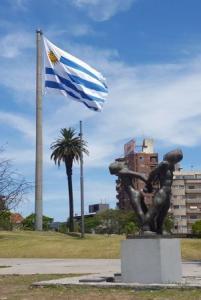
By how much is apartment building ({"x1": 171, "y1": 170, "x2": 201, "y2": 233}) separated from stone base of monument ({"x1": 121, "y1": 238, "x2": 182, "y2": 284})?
122 meters

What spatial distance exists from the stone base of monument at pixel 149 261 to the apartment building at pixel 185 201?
121637 mm

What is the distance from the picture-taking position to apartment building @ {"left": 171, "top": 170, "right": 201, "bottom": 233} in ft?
448

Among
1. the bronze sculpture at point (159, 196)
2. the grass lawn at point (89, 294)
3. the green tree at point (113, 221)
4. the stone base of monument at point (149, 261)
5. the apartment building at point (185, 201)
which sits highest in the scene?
the apartment building at point (185, 201)

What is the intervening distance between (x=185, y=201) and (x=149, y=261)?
416 ft

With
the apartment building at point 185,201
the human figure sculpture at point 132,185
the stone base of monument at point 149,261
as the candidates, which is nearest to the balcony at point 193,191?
the apartment building at point 185,201

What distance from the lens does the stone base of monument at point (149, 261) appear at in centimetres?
1388

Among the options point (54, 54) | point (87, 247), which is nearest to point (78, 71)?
point (54, 54)

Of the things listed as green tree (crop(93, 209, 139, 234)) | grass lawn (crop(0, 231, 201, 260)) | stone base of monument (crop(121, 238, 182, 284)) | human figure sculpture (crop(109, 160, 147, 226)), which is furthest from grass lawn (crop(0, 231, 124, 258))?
green tree (crop(93, 209, 139, 234))

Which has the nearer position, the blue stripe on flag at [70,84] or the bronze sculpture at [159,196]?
the bronze sculpture at [159,196]

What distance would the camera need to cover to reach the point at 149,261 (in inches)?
550

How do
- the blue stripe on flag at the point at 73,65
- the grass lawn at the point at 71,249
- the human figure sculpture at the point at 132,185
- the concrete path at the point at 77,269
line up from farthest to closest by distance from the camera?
the blue stripe on flag at the point at 73,65, the grass lawn at the point at 71,249, the concrete path at the point at 77,269, the human figure sculpture at the point at 132,185

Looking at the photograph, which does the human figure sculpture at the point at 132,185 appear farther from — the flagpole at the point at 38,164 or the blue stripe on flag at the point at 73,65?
the flagpole at the point at 38,164

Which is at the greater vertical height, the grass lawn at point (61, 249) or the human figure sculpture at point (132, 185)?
the human figure sculpture at point (132, 185)

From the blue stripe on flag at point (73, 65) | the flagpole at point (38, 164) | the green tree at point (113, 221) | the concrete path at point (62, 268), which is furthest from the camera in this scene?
the green tree at point (113, 221)
